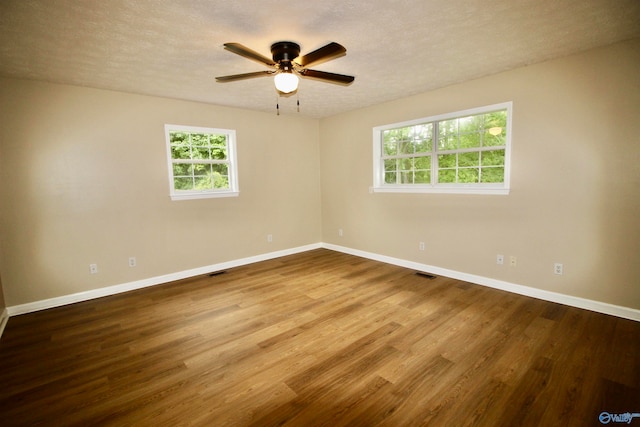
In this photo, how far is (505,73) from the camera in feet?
10.9

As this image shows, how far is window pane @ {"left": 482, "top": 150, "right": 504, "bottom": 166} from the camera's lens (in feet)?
11.5

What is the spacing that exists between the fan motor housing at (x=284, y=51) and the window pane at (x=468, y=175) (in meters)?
2.70

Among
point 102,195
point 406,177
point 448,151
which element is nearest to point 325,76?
point 448,151

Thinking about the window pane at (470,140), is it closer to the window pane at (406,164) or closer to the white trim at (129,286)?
the window pane at (406,164)

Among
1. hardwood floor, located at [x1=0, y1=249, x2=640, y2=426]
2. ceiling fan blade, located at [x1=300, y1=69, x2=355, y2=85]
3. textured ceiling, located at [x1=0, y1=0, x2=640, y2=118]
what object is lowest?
hardwood floor, located at [x1=0, y1=249, x2=640, y2=426]

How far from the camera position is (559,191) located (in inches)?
120

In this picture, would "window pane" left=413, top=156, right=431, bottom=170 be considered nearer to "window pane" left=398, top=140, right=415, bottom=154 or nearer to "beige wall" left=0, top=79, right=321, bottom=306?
"window pane" left=398, top=140, right=415, bottom=154

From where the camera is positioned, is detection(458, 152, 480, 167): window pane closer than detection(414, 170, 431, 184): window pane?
Yes

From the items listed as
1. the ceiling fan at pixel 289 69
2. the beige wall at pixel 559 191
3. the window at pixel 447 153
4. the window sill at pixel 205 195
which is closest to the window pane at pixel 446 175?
the window at pixel 447 153

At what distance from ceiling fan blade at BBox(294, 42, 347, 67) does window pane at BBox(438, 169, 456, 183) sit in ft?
8.30

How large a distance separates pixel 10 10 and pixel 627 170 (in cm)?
511

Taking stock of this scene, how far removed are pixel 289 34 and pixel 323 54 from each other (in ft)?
1.40

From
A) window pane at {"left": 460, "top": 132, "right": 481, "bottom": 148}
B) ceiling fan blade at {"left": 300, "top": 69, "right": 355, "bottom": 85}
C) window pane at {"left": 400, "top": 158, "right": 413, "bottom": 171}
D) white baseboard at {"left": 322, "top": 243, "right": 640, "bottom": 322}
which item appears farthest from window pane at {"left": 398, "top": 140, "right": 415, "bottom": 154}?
ceiling fan blade at {"left": 300, "top": 69, "right": 355, "bottom": 85}

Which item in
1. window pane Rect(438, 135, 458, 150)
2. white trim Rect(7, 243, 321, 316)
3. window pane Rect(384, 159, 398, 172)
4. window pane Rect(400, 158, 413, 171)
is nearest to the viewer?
white trim Rect(7, 243, 321, 316)
